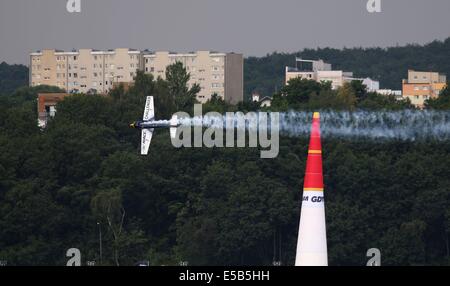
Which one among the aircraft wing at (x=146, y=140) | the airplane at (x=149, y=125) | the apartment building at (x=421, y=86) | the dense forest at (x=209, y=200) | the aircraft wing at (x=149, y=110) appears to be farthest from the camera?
the apartment building at (x=421, y=86)

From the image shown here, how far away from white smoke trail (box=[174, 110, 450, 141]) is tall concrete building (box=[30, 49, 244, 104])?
7315 cm

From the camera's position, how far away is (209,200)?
6388cm

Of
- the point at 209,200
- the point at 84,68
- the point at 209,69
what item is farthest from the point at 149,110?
the point at 84,68

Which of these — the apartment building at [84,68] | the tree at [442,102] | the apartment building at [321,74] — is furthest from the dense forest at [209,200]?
the apartment building at [84,68]

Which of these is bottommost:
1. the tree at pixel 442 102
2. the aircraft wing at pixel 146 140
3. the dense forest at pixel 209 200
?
the dense forest at pixel 209 200

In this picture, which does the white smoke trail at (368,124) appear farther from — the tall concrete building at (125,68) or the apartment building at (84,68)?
the apartment building at (84,68)

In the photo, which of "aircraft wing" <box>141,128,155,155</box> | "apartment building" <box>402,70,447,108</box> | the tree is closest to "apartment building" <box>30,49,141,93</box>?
"apartment building" <box>402,70,447,108</box>

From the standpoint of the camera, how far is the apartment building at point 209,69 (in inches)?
5965

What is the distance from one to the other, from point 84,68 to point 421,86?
41448mm

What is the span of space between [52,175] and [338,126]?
46.7 ft

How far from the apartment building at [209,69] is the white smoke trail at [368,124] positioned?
80293 millimetres

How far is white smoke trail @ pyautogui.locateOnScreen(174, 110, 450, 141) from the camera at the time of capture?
5494 centimetres
